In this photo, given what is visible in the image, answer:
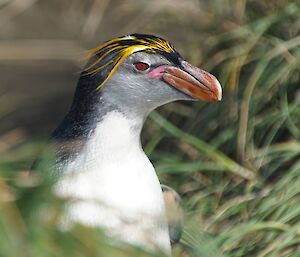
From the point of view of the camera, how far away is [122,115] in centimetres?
350

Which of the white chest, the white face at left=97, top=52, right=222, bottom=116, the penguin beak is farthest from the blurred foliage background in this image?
the penguin beak

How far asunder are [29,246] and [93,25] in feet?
15.9

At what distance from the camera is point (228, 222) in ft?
13.9

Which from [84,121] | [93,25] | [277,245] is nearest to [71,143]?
[84,121]

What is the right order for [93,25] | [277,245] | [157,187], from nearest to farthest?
[157,187]
[277,245]
[93,25]

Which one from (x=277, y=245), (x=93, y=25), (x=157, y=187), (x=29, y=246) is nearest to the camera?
(x=29, y=246)

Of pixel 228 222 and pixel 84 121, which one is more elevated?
pixel 84 121

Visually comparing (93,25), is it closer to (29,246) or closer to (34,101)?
(34,101)

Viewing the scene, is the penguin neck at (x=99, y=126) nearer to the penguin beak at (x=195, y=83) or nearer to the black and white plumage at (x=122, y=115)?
the black and white plumage at (x=122, y=115)

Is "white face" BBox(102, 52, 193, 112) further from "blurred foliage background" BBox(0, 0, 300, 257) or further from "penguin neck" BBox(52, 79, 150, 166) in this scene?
"blurred foliage background" BBox(0, 0, 300, 257)

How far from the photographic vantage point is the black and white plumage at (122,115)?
3.31 metres

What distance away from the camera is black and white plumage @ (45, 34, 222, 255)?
3.31 m

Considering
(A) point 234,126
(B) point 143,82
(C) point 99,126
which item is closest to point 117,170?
(C) point 99,126

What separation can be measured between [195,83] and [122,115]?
0.28 meters
